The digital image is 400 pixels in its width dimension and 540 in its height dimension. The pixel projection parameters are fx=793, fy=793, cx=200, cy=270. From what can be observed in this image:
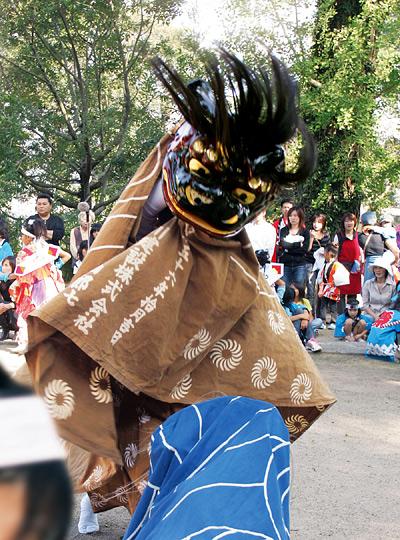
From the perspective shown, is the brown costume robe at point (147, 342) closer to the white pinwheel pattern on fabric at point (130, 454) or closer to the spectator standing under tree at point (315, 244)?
the white pinwheel pattern on fabric at point (130, 454)

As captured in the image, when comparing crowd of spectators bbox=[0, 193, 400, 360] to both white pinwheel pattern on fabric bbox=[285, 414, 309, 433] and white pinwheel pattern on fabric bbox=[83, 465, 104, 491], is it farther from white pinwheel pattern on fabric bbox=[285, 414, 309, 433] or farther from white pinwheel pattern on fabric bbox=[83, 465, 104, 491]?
white pinwheel pattern on fabric bbox=[83, 465, 104, 491]

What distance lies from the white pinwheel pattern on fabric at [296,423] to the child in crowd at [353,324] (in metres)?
5.93

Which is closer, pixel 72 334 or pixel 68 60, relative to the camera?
pixel 72 334

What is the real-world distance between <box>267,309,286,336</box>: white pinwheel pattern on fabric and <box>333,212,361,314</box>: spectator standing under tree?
6716mm

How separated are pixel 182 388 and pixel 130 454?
0.96 ft

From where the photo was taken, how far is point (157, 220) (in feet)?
8.16

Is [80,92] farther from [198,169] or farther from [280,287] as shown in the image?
[198,169]

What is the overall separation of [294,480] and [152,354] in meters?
2.06

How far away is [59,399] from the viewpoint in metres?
2.34

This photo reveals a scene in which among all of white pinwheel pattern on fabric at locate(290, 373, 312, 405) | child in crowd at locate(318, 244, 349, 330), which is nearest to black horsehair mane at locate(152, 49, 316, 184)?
white pinwheel pattern on fabric at locate(290, 373, 312, 405)

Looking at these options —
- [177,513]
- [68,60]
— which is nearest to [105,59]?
[68,60]

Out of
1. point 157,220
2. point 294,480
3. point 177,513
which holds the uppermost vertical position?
point 157,220

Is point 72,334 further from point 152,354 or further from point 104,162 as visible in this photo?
point 104,162

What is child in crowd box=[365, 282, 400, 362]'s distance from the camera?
7652 millimetres
